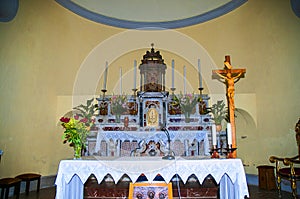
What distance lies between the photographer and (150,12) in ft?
26.2

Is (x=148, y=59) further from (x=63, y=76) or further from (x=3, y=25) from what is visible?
(x=3, y=25)

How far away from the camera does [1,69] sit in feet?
16.4

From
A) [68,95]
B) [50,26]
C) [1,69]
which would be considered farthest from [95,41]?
[1,69]

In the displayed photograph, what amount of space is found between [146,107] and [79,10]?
12.7 feet

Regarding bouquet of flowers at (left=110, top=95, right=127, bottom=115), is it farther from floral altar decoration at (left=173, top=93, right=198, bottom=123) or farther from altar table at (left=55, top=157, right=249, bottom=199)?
altar table at (left=55, top=157, right=249, bottom=199)

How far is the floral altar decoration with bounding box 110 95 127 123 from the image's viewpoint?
5464mm

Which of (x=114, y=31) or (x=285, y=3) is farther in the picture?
(x=114, y=31)

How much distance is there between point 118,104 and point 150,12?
380 cm

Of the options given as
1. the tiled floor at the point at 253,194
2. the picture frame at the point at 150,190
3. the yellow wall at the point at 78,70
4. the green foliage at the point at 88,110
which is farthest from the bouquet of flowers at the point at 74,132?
the yellow wall at the point at 78,70

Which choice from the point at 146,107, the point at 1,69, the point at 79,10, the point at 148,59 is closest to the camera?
the point at 1,69

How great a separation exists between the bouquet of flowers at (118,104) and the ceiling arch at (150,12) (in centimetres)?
316

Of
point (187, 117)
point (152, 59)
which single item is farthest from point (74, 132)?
point (152, 59)

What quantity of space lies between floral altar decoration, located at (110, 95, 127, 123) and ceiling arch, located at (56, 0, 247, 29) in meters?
3.17

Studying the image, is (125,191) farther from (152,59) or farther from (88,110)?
(152,59)
